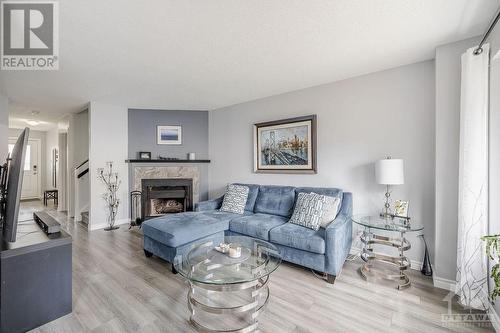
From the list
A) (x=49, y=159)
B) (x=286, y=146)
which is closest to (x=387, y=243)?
(x=286, y=146)

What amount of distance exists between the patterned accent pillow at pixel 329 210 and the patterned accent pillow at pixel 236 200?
1371mm

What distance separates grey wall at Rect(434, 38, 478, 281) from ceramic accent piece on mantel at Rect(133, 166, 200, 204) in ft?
13.4

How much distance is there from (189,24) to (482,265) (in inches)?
127

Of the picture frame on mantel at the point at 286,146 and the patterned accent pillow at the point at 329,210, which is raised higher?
the picture frame on mantel at the point at 286,146

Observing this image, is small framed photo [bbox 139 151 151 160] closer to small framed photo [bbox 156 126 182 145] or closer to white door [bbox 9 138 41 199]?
small framed photo [bbox 156 126 182 145]

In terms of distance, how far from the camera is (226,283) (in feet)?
5.65

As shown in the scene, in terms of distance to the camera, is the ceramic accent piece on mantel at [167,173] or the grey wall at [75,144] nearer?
the ceramic accent piece on mantel at [167,173]

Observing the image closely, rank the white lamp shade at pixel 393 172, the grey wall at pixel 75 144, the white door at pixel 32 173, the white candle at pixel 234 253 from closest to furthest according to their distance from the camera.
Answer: the white candle at pixel 234 253 → the white lamp shade at pixel 393 172 → the grey wall at pixel 75 144 → the white door at pixel 32 173

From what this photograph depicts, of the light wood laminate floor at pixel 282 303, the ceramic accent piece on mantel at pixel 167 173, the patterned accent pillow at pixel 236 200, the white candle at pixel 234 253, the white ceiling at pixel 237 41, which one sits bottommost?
the light wood laminate floor at pixel 282 303

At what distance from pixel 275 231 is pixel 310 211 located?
510 mm

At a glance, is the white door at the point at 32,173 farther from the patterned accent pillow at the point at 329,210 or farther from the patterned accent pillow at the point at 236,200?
the patterned accent pillow at the point at 329,210

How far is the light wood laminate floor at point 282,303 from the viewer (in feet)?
5.91

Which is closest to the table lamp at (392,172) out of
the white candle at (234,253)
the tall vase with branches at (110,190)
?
the white candle at (234,253)

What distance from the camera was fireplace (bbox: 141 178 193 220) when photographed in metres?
4.87
